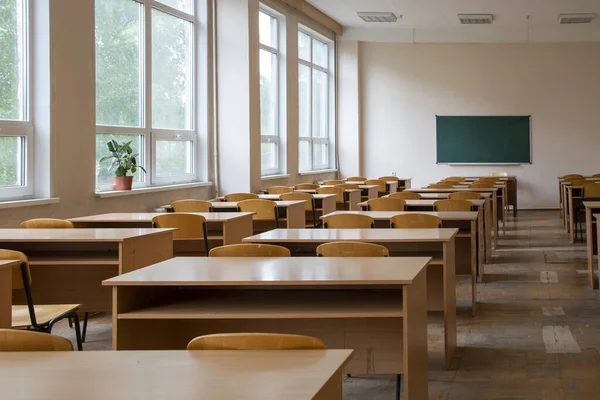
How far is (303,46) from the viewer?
15.3 m

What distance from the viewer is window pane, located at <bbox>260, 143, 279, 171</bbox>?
13220 millimetres

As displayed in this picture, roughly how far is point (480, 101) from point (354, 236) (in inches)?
493

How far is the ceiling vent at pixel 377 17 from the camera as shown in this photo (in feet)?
50.2

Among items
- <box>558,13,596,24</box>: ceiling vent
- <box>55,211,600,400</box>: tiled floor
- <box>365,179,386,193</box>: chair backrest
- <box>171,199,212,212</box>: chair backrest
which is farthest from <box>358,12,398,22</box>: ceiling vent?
<box>171,199,212,212</box>: chair backrest

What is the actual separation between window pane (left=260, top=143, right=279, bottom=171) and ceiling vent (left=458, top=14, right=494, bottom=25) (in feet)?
Result: 14.8

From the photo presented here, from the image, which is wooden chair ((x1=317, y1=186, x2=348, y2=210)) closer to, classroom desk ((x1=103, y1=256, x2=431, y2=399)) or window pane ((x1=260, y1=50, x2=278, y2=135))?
window pane ((x1=260, y1=50, x2=278, y2=135))

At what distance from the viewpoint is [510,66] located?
1691 cm

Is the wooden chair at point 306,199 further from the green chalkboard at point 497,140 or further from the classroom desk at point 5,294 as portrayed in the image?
the green chalkboard at point 497,140

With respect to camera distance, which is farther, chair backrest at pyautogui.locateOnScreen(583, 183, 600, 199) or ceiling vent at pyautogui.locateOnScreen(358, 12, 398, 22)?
ceiling vent at pyautogui.locateOnScreen(358, 12, 398, 22)

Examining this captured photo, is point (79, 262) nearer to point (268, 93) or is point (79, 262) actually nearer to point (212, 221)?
point (212, 221)

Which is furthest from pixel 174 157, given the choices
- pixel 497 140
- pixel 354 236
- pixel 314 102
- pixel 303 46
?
pixel 497 140

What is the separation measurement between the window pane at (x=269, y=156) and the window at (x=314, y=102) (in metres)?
1.43

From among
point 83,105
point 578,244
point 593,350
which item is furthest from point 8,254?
point 578,244

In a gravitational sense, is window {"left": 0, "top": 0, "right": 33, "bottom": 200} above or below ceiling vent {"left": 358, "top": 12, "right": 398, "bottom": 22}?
below
